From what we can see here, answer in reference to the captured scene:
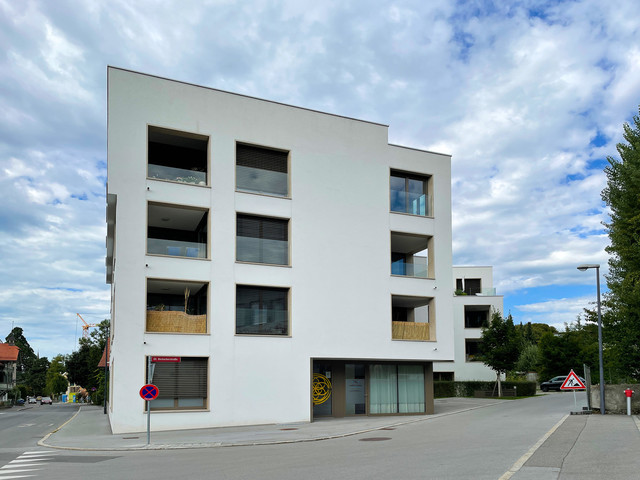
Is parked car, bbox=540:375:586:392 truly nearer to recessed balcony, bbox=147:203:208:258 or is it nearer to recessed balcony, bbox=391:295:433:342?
recessed balcony, bbox=391:295:433:342

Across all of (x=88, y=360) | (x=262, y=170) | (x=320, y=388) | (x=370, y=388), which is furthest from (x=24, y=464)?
(x=88, y=360)

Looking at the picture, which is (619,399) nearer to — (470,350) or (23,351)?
(470,350)

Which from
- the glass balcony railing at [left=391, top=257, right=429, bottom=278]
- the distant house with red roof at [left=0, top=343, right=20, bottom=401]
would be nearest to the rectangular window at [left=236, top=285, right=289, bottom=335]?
the glass balcony railing at [left=391, top=257, right=429, bottom=278]

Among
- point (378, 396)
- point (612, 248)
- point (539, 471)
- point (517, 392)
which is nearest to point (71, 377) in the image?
point (517, 392)

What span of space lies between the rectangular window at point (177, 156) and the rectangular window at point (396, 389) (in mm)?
12617

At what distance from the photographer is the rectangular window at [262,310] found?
2755 centimetres

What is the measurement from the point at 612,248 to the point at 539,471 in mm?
22300

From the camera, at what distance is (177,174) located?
27453mm

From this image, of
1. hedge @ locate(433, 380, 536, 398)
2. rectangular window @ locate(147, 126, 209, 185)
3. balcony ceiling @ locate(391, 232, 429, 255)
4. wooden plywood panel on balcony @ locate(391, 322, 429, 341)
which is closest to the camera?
rectangular window @ locate(147, 126, 209, 185)

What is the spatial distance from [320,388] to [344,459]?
1520 cm

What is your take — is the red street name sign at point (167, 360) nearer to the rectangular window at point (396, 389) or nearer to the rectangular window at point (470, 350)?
the rectangular window at point (396, 389)

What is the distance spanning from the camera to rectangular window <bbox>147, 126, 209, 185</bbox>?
1073 inches

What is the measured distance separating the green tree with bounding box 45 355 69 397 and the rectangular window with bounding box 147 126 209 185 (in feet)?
401

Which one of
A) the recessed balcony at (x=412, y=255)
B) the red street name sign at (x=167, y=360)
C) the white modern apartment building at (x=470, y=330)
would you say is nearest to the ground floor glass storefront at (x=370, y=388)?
the recessed balcony at (x=412, y=255)
